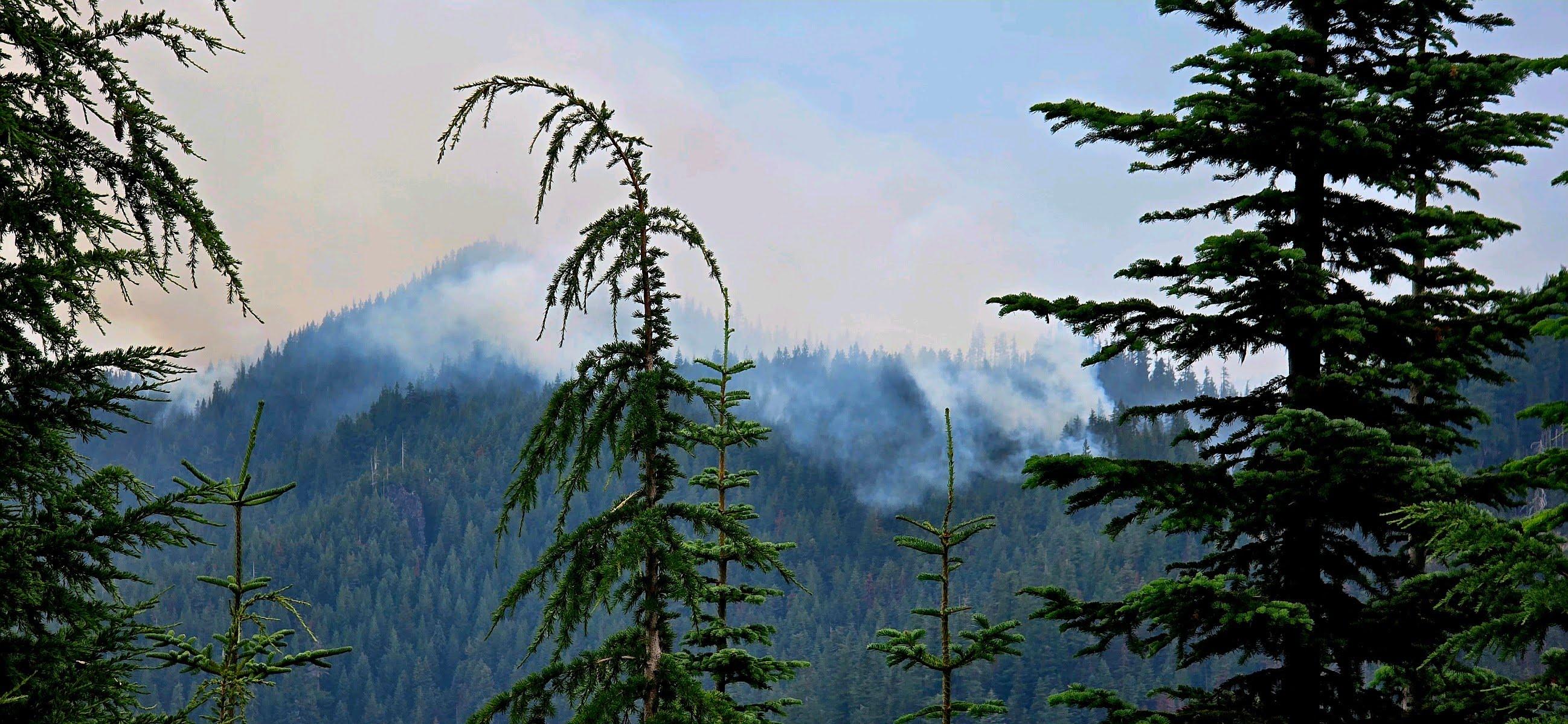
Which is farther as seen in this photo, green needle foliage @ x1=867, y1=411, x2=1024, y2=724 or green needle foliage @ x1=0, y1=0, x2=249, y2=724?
green needle foliage @ x1=867, y1=411, x2=1024, y2=724

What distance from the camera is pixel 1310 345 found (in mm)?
9047

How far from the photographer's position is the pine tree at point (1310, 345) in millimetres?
8336

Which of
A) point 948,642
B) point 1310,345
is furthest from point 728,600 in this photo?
point 1310,345

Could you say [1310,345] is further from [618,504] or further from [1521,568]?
[618,504]

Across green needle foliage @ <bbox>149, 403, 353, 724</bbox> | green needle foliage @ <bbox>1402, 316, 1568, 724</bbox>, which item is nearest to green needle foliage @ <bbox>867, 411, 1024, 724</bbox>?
green needle foliage @ <bbox>1402, 316, 1568, 724</bbox>

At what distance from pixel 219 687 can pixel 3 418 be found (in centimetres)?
337

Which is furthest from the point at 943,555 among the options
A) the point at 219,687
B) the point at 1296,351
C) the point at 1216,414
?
the point at 219,687

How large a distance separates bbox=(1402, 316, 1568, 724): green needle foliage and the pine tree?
0.91 metres

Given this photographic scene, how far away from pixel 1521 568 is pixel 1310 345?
310 cm

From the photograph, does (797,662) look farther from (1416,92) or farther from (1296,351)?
(1416,92)

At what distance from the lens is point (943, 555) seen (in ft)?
41.8

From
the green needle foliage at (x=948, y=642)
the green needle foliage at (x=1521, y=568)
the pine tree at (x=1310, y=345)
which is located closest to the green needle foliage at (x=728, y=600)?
the green needle foliage at (x=948, y=642)

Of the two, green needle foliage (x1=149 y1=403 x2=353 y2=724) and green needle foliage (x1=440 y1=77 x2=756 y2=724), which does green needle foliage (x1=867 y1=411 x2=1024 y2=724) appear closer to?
green needle foliage (x1=440 y1=77 x2=756 y2=724)

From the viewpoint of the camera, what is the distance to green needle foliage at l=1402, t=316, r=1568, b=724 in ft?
20.7
